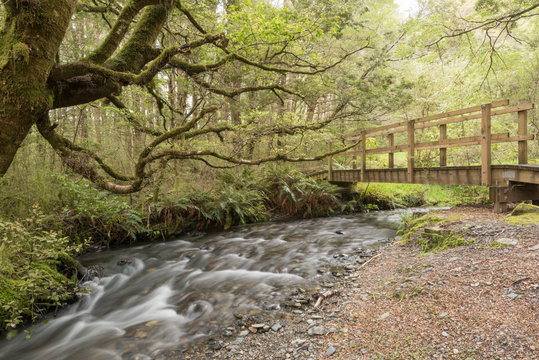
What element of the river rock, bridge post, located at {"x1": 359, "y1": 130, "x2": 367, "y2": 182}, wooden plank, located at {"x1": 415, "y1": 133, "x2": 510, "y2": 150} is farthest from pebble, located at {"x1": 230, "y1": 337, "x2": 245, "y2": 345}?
bridge post, located at {"x1": 359, "y1": 130, "x2": 367, "y2": 182}

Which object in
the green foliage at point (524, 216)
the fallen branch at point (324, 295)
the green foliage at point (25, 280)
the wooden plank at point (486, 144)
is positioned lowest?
the fallen branch at point (324, 295)

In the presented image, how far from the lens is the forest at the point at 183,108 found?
342 centimetres

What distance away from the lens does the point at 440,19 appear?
8164 mm

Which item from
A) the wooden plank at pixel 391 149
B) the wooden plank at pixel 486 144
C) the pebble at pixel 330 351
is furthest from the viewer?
the wooden plank at pixel 391 149

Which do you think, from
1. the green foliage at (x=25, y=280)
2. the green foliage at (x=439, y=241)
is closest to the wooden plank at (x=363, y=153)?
the green foliage at (x=439, y=241)

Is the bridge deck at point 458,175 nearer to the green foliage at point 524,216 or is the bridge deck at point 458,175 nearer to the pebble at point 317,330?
the green foliage at point 524,216

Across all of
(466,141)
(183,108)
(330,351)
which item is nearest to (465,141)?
(466,141)

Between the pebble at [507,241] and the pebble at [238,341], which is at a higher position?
the pebble at [507,241]

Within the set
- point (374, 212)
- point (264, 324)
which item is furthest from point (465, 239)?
point (374, 212)

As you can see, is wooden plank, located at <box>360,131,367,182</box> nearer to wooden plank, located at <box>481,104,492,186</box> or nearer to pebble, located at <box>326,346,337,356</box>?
wooden plank, located at <box>481,104,492,186</box>

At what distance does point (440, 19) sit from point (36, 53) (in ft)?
31.9

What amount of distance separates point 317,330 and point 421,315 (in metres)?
0.98

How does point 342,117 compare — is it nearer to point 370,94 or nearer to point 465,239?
point 370,94

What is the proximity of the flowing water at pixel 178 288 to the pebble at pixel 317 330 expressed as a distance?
0.80 meters
